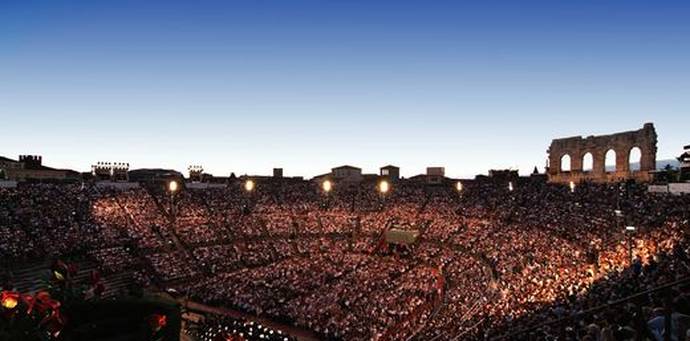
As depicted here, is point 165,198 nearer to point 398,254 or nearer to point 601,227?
point 398,254

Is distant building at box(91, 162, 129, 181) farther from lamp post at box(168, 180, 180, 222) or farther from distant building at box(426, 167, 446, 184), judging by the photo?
distant building at box(426, 167, 446, 184)

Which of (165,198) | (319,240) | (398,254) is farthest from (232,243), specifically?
(398,254)

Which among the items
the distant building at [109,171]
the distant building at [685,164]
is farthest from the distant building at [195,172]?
the distant building at [685,164]

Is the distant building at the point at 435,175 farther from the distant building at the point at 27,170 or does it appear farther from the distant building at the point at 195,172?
the distant building at the point at 27,170

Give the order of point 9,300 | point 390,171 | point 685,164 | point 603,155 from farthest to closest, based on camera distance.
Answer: point 390,171
point 603,155
point 685,164
point 9,300

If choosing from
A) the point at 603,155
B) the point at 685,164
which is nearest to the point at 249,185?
the point at 603,155

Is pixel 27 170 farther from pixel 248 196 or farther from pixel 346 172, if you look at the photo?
pixel 346 172
